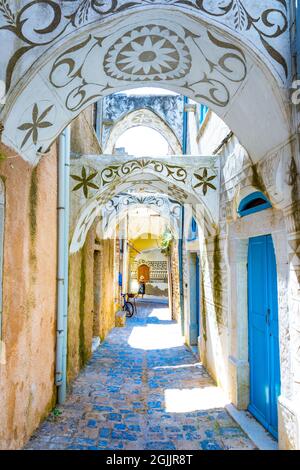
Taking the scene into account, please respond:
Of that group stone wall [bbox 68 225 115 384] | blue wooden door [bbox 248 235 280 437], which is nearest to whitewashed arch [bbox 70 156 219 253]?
stone wall [bbox 68 225 115 384]

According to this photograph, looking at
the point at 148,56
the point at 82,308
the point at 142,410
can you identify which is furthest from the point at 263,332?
the point at 82,308

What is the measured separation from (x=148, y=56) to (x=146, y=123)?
31.2ft

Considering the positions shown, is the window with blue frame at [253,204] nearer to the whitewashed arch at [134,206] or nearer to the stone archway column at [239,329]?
the stone archway column at [239,329]

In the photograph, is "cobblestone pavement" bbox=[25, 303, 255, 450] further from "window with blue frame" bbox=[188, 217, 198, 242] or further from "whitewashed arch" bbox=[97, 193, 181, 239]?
"whitewashed arch" bbox=[97, 193, 181, 239]

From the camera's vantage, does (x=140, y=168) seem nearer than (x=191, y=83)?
No

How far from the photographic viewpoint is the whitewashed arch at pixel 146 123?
10766 millimetres

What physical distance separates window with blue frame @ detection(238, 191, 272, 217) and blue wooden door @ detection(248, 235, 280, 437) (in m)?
0.32

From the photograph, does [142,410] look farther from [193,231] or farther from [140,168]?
[193,231]

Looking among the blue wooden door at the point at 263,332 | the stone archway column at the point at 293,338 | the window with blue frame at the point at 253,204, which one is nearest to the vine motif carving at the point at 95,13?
the stone archway column at the point at 293,338

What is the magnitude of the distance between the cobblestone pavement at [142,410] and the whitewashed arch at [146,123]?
6485mm

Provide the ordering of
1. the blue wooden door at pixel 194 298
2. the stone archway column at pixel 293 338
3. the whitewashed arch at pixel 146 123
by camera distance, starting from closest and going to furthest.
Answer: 1. the stone archway column at pixel 293 338
2. the blue wooden door at pixel 194 298
3. the whitewashed arch at pixel 146 123

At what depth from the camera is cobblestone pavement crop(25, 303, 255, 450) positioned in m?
3.38

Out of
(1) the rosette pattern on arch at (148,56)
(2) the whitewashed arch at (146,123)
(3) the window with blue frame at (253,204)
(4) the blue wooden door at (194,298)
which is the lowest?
(4) the blue wooden door at (194,298)

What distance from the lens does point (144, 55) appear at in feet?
8.74
